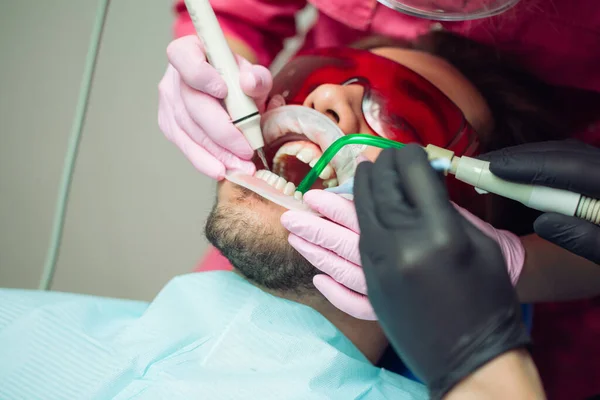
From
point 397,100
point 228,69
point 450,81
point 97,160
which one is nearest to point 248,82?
point 228,69

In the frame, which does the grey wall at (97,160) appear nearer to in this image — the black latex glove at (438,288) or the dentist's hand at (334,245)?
the dentist's hand at (334,245)

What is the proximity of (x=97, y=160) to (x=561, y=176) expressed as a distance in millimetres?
1416

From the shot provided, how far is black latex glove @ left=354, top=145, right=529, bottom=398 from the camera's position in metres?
0.63

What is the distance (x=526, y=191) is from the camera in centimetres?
78

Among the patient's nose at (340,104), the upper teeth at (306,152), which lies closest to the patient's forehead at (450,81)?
the patient's nose at (340,104)

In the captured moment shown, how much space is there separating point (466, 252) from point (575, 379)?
97cm

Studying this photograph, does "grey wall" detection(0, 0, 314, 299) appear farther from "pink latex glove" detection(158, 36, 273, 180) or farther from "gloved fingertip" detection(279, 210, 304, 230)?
"gloved fingertip" detection(279, 210, 304, 230)

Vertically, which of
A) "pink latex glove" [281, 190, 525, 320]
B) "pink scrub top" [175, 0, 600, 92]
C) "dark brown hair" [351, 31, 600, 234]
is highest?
"pink scrub top" [175, 0, 600, 92]

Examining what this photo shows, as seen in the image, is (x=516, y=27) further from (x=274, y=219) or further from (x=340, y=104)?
(x=274, y=219)

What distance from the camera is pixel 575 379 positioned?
4.39ft

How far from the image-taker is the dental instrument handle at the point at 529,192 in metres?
0.78

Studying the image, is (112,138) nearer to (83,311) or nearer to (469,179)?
(83,311)

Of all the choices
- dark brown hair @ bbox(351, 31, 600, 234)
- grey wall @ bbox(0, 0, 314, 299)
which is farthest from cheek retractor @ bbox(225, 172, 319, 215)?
grey wall @ bbox(0, 0, 314, 299)

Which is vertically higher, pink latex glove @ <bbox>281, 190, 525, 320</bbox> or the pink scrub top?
the pink scrub top
